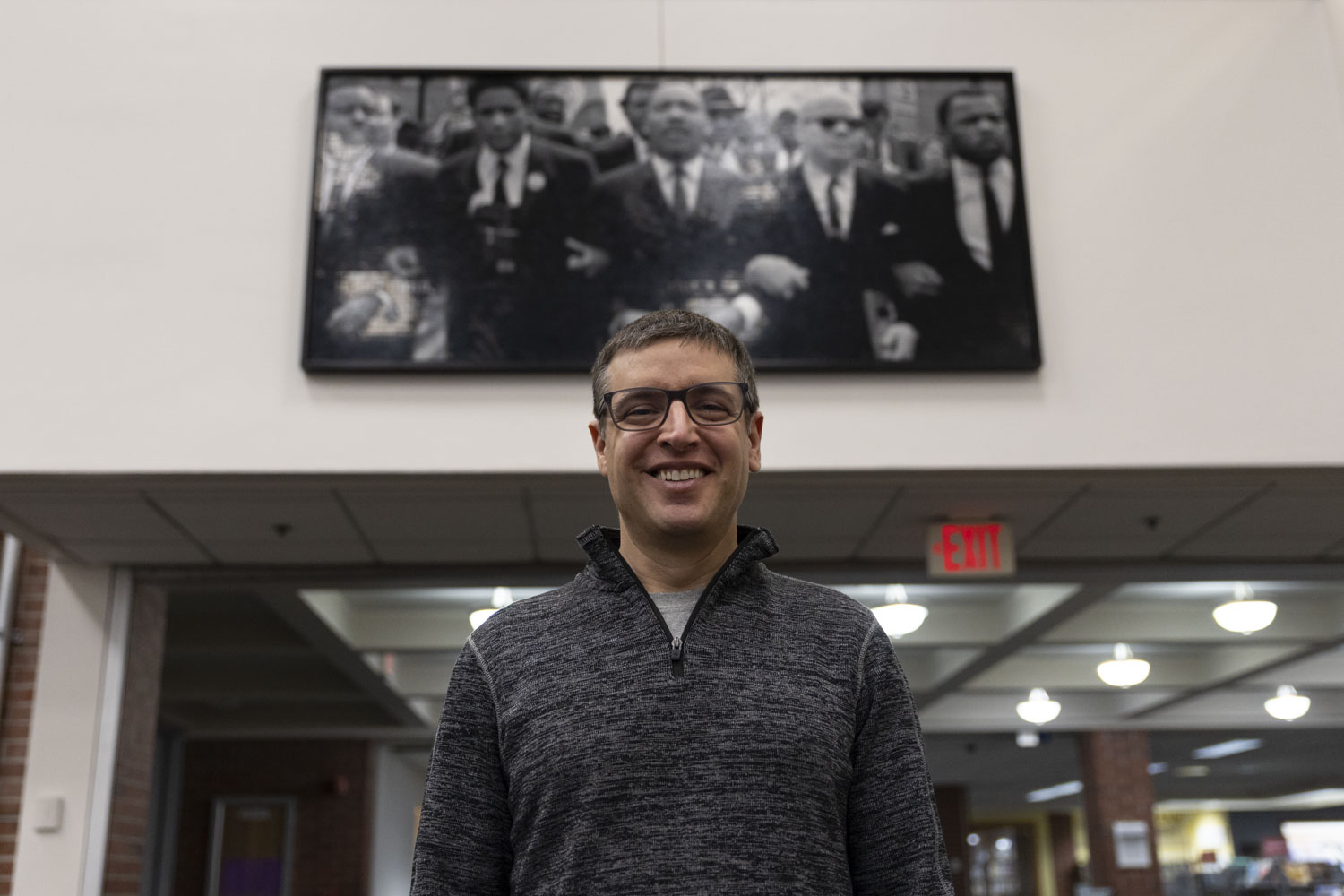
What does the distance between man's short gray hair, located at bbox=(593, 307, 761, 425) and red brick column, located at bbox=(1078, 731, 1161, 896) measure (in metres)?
10.8

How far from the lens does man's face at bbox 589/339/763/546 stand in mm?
1344

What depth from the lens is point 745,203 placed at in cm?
466

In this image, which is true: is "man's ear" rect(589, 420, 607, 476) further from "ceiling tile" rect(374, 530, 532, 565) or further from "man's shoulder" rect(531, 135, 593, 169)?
"ceiling tile" rect(374, 530, 532, 565)

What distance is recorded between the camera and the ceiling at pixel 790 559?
4676mm

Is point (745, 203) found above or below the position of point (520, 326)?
above

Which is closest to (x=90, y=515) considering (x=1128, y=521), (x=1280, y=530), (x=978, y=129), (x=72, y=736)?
(x=72, y=736)

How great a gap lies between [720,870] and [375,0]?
14.5ft

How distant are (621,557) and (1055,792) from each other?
20.5m

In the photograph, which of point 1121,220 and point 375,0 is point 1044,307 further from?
point 375,0

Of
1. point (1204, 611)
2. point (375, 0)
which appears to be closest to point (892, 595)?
point (1204, 611)

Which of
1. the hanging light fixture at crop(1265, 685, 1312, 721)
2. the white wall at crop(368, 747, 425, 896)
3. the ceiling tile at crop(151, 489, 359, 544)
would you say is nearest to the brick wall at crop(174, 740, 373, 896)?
the white wall at crop(368, 747, 425, 896)

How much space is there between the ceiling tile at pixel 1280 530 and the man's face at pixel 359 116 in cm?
375

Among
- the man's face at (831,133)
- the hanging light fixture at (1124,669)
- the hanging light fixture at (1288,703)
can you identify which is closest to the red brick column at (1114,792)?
the hanging light fixture at (1288,703)

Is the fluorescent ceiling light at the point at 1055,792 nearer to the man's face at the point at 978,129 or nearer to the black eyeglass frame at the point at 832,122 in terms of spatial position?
the man's face at the point at 978,129
